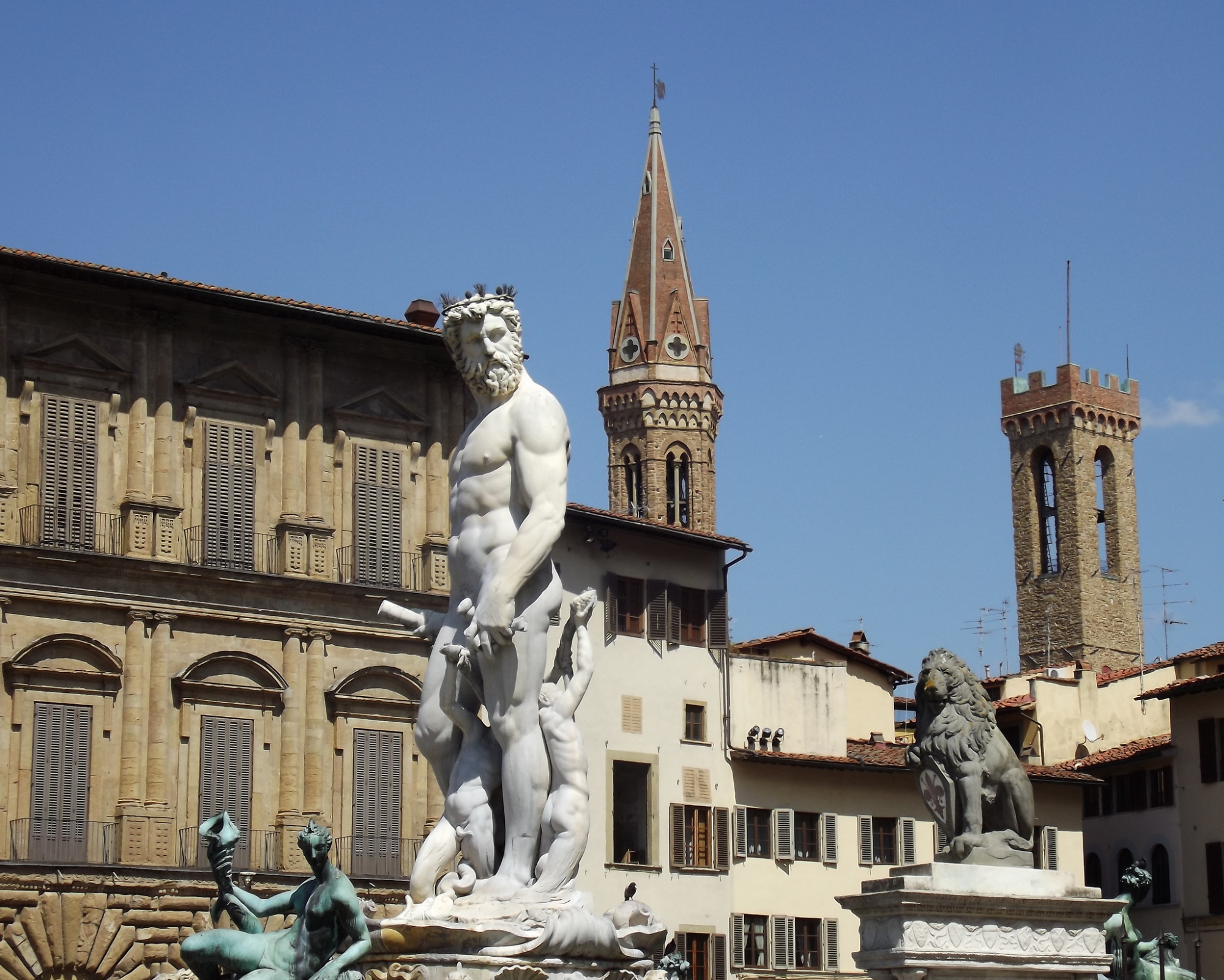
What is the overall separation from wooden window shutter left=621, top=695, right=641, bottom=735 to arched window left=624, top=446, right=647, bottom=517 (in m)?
54.7

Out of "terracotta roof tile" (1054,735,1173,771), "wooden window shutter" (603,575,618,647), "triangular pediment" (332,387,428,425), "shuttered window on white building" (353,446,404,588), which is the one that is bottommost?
"terracotta roof tile" (1054,735,1173,771)

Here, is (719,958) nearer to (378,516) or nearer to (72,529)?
(378,516)

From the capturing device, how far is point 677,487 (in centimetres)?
10431

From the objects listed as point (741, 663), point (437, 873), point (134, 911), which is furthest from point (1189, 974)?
point (741, 663)

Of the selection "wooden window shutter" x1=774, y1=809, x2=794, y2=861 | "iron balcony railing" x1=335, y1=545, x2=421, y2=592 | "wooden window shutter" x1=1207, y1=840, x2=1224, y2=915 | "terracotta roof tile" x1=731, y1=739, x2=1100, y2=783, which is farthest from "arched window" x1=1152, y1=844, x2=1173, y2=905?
"iron balcony railing" x1=335, y1=545, x2=421, y2=592

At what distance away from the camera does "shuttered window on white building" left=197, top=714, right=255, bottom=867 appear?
40.1 meters

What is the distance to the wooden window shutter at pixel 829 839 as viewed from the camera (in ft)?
166

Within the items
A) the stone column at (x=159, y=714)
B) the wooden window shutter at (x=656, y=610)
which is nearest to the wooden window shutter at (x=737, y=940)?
the wooden window shutter at (x=656, y=610)

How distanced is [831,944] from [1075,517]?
202ft

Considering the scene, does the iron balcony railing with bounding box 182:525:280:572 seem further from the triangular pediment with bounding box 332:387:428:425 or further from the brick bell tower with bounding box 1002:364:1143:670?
the brick bell tower with bounding box 1002:364:1143:670

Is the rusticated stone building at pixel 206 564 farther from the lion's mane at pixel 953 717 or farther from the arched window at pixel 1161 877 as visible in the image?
the lion's mane at pixel 953 717

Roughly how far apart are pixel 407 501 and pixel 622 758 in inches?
309

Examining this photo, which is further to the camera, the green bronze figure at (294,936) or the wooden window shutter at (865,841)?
the wooden window shutter at (865,841)

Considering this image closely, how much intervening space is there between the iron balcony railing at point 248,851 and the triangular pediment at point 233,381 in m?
8.15
